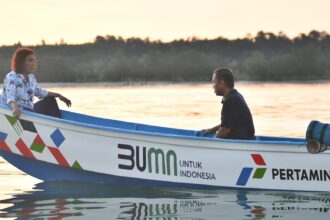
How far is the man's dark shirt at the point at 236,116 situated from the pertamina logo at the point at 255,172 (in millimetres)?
374

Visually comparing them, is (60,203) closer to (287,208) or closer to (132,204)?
(132,204)

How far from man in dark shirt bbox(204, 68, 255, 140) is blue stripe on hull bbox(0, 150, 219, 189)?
0.83 meters

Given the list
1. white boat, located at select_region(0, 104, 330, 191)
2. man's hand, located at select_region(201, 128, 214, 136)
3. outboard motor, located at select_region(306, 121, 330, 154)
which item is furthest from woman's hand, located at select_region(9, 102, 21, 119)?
outboard motor, located at select_region(306, 121, 330, 154)

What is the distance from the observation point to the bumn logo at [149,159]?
36.4ft

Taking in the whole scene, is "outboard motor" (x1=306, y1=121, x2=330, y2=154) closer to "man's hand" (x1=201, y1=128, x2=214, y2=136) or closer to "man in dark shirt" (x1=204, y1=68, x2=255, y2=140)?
"man in dark shirt" (x1=204, y1=68, x2=255, y2=140)

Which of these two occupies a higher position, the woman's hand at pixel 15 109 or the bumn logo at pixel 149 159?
the woman's hand at pixel 15 109

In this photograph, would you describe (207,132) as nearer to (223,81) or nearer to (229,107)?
(229,107)

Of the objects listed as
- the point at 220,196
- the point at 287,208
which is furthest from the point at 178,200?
the point at 287,208

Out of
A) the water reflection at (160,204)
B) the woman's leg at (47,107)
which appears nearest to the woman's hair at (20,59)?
the woman's leg at (47,107)

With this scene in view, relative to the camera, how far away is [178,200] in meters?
10.7

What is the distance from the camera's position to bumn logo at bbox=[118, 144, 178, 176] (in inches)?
437

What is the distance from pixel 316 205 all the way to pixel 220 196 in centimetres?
124

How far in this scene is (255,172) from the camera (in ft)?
35.3

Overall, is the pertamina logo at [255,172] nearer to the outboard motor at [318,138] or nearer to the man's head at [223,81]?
the outboard motor at [318,138]
